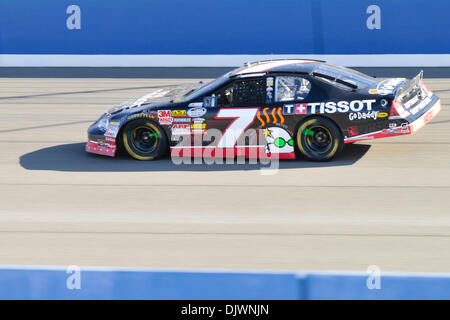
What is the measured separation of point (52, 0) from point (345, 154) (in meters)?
13.3

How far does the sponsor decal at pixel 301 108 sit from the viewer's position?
31.9 ft

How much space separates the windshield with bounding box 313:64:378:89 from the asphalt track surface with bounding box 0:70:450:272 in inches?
38.4

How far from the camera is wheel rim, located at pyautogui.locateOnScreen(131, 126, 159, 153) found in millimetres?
10266

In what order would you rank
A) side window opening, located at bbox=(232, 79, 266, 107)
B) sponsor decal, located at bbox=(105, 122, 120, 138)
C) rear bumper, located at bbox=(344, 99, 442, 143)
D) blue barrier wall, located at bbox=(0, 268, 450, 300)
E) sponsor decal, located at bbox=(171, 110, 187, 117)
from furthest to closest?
1. sponsor decal, located at bbox=(105, 122, 120, 138)
2. sponsor decal, located at bbox=(171, 110, 187, 117)
3. side window opening, located at bbox=(232, 79, 266, 107)
4. rear bumper, located at bbox=(344, 99, 442, 143)
5. blue barrier wall, located at bbox=(0, 268, 450, 300)

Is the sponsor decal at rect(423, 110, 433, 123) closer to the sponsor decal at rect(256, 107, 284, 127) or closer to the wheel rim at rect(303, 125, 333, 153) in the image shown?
the wheel rim at rect(303, 125, 333, 153)

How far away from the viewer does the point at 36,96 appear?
1648cm

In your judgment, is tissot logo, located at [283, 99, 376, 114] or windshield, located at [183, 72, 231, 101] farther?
windshield, located at [183, 72, 231, 101]

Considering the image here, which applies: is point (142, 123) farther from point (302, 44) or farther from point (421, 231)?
point (302, 44)

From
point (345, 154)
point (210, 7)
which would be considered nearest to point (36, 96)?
point (210, 7)

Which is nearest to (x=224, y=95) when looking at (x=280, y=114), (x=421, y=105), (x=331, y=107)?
Answer: (x=280, y=114)

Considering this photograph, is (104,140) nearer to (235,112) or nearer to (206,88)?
(206,88)

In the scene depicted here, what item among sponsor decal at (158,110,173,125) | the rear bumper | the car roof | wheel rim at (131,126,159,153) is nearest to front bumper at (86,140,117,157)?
wheel rim at (131,126,159,153)

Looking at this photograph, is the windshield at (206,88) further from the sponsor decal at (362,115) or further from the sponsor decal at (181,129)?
the sponsor decal at (362,115)

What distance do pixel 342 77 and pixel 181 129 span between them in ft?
7.27
